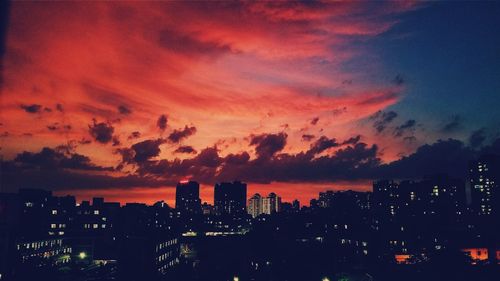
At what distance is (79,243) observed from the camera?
202 feet

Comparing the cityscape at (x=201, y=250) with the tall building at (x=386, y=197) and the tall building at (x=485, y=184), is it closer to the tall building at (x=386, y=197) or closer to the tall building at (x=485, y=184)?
the tall building at (x=485, y=184)

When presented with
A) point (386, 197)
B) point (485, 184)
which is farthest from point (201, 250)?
point (485, 184)

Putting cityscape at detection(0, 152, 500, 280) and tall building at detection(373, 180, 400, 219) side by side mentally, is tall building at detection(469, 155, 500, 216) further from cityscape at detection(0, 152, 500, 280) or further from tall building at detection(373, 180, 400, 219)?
tall building at detection(373, 180, 400, 219)

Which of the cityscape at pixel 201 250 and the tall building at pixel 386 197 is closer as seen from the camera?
the cityscape at pixel 201 250

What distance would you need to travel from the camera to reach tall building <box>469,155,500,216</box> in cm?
12281

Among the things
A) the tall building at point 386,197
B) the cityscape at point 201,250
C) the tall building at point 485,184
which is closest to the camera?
the cityscape at point 201,250

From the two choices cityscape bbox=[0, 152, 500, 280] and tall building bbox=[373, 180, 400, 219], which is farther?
tall building bbox=[373, 180, 400, 219]

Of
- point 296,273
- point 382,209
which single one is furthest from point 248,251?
point 382,209

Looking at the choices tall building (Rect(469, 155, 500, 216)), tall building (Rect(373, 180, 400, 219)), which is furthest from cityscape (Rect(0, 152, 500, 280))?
tall building (Rect(373, 180, 400, 219))

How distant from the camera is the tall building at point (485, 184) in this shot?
122812mm

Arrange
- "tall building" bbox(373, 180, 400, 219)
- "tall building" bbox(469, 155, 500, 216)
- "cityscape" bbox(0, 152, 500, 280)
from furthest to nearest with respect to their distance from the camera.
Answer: "tall building" bbox(373, 180, 400, 219)
"tall building" bbox(469, 155, 500, 216)
"cityscape" bbox(0, 152, 500, 280)

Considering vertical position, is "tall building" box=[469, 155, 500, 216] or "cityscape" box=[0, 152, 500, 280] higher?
"tall building" box=[469, 155, 500, 216]

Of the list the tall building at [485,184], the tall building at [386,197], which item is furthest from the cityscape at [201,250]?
the tall building at [386,197]

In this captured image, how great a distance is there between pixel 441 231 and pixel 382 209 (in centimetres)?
6540
